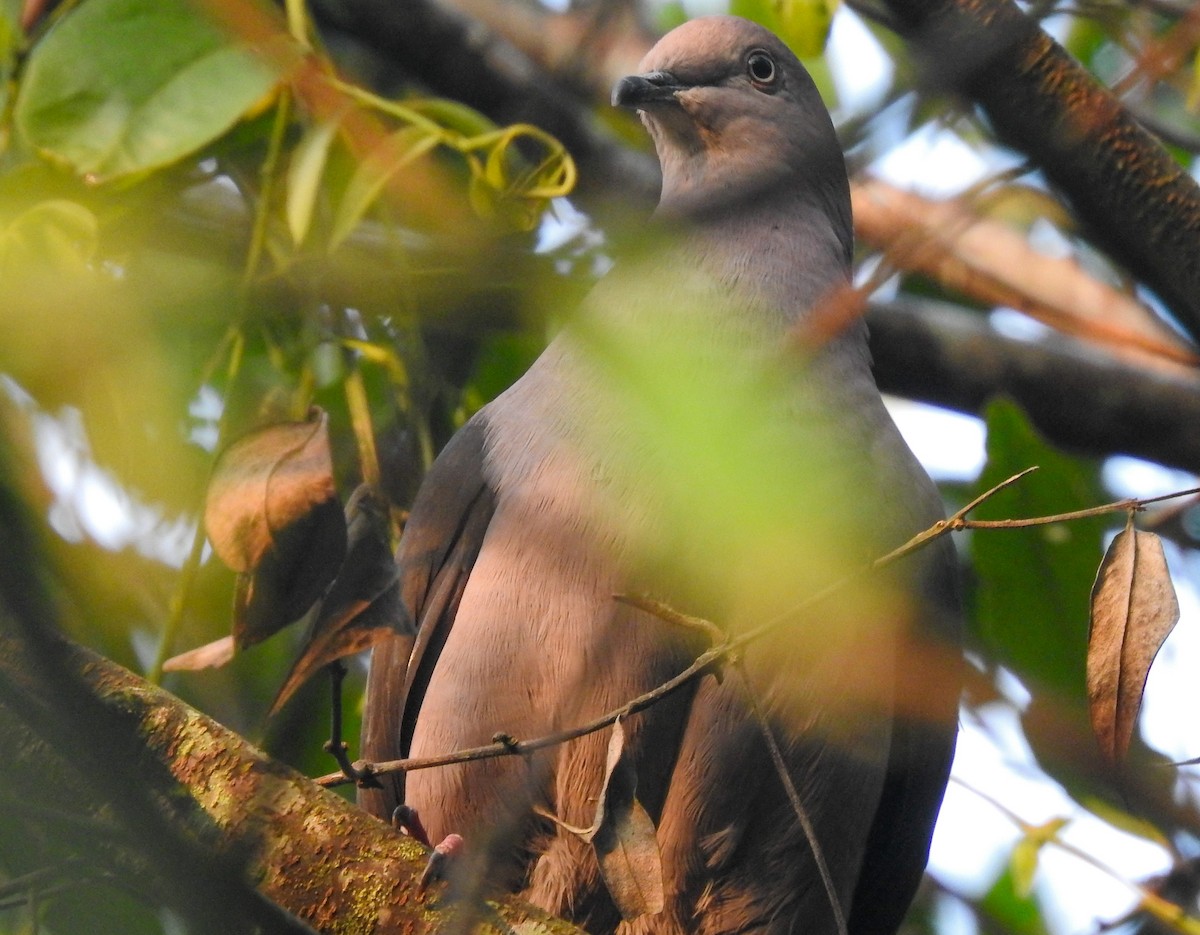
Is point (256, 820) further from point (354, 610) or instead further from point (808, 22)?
point (808, 22)

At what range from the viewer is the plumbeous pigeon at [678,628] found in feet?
9.91

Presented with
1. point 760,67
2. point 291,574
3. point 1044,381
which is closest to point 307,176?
point 291,574

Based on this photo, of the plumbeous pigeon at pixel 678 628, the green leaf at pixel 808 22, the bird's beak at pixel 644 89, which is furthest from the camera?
the bird's beak at pixel 644 89

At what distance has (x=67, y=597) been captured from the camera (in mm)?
3219

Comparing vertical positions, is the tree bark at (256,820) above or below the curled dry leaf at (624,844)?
below

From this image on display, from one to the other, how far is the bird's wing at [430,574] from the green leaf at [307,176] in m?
A: 0.70

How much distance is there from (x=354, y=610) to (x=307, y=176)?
1029 mm

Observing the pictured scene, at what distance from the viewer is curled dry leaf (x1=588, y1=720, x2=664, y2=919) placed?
221cm

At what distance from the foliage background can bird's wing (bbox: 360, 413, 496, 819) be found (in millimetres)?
145

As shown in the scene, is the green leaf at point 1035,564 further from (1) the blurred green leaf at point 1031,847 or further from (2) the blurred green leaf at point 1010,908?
(2) the blurred green leaf at point 1010,908

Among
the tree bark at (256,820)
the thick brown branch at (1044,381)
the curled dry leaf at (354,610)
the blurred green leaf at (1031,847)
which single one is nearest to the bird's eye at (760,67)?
the thick brown branch at (1044,381)

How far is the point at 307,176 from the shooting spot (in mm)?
3006

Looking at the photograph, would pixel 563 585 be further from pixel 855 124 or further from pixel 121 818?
pixel 121 818

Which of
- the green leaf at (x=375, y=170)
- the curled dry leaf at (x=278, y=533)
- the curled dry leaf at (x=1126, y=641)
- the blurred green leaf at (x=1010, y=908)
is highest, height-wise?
the curled dry leaf at (x=1126, y=641)
